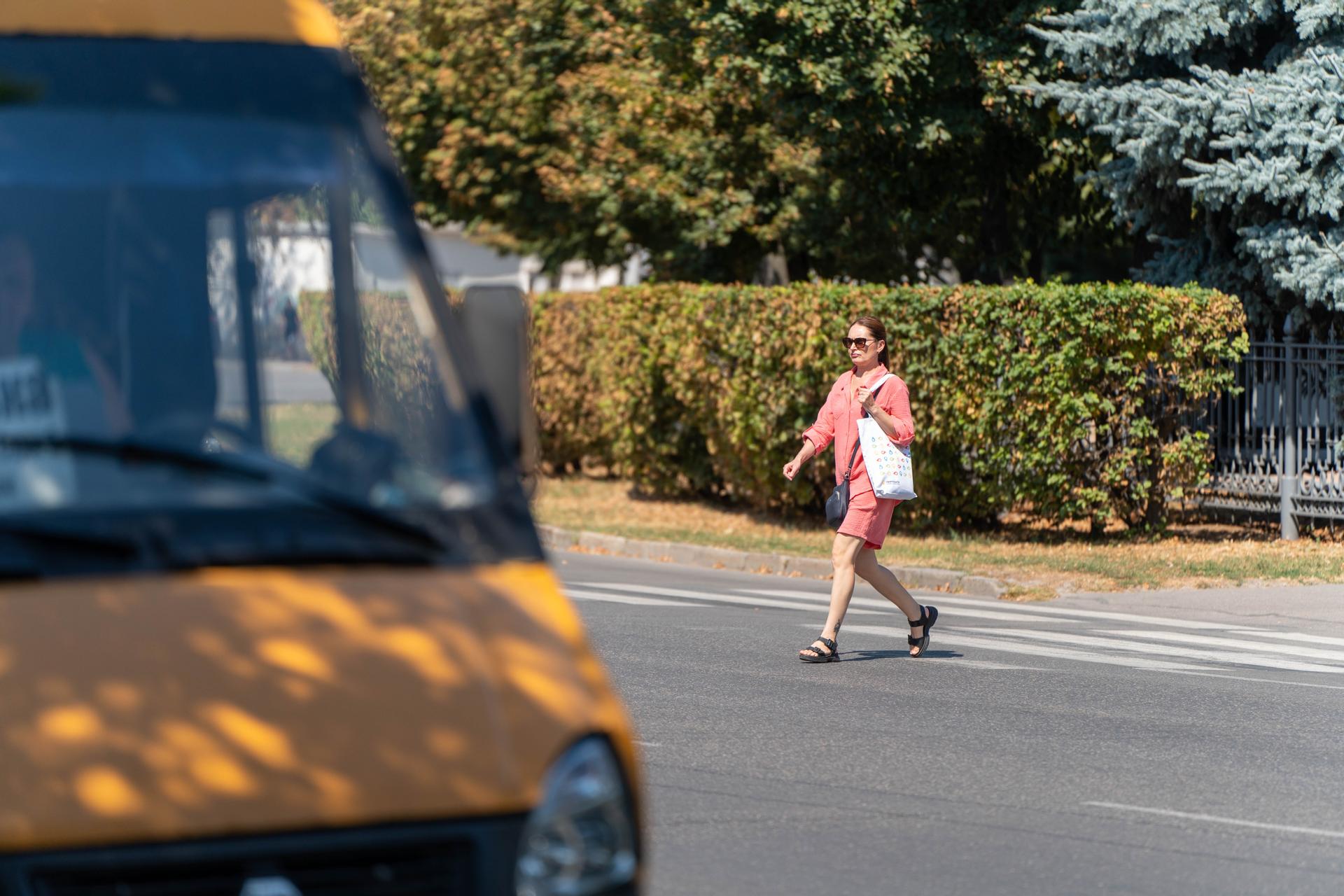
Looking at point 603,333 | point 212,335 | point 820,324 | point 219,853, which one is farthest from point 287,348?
point 603,333

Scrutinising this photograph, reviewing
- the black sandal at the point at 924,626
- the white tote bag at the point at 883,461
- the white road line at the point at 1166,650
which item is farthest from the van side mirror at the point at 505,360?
the white road line at the point at 1166,650

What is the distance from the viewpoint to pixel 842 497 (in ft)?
34.7

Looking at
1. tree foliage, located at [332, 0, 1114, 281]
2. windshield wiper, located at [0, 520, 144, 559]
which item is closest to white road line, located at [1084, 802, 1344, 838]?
windshield wiper, located at [0, 520, 144, 559]

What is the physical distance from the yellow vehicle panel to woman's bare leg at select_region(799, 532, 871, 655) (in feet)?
23.8

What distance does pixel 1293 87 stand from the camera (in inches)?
650

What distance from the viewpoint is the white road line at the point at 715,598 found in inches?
529

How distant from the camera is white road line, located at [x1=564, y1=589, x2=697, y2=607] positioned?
13.3 meters

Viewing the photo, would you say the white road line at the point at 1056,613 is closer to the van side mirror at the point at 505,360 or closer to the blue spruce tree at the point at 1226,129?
the blue spruce tree at the point at 1226,129

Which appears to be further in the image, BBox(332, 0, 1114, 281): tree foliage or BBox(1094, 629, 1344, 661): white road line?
BBox(332, 0, 1114, 281): tree foliage

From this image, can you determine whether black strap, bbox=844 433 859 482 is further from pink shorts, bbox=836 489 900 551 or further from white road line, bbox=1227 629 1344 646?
white road line, bbox=1227 629 1344 646

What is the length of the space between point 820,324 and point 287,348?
14.1 metres

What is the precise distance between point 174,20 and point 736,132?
22.0m

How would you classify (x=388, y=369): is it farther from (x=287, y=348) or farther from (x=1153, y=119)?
(x=1153, y=119)

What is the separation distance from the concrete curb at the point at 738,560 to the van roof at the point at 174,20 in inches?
450
